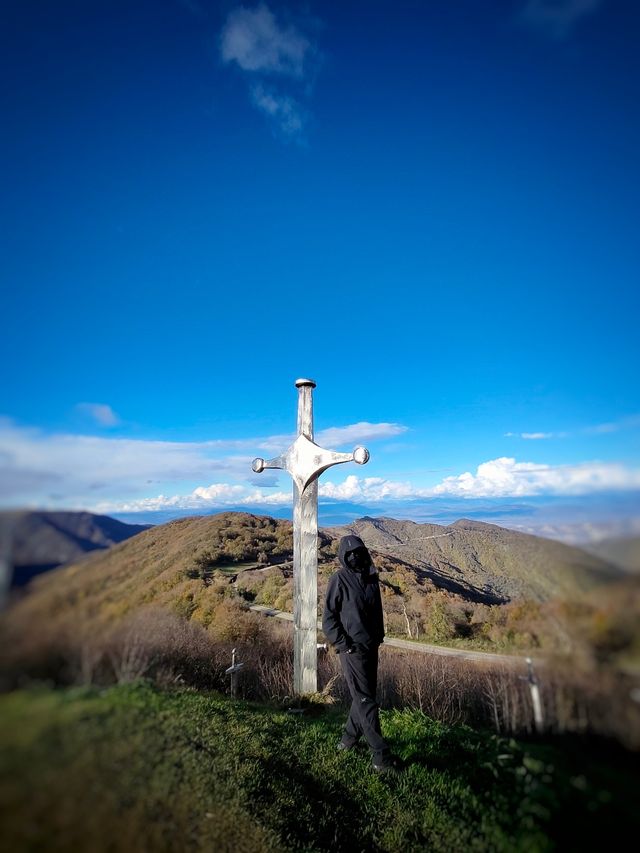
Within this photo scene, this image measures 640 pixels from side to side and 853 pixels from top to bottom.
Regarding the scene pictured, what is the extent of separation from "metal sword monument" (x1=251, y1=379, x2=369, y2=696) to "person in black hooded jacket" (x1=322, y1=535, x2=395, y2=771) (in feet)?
5.62

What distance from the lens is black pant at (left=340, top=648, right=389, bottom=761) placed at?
436cm

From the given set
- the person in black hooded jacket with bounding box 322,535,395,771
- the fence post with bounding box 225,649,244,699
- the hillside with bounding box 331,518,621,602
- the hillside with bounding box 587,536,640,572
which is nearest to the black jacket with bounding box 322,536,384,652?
the person in black hooded jacket with bounding box 322,535,395,771

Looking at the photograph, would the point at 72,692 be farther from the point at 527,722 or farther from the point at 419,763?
the point at 419,763

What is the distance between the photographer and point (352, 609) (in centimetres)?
469

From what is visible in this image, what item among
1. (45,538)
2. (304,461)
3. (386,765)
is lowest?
(386,765)

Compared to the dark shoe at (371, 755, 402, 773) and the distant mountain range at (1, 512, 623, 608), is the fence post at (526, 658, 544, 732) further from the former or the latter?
the dark shoe at (371, 755, 402, 773)

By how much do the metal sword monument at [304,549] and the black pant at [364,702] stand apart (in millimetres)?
1796

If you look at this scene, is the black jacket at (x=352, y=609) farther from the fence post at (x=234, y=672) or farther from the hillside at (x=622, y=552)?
the hillside at (x=622, y=552)

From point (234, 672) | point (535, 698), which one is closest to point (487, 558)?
point (234, 672)

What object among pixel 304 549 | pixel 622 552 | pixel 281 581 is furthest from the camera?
pixel 281 581

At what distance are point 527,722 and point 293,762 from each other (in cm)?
274

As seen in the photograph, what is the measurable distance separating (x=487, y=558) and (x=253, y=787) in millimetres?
5541

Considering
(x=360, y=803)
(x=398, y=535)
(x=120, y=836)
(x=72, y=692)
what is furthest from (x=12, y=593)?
(x=398, y=535)

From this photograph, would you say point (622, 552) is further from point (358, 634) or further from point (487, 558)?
point (487, 558)
